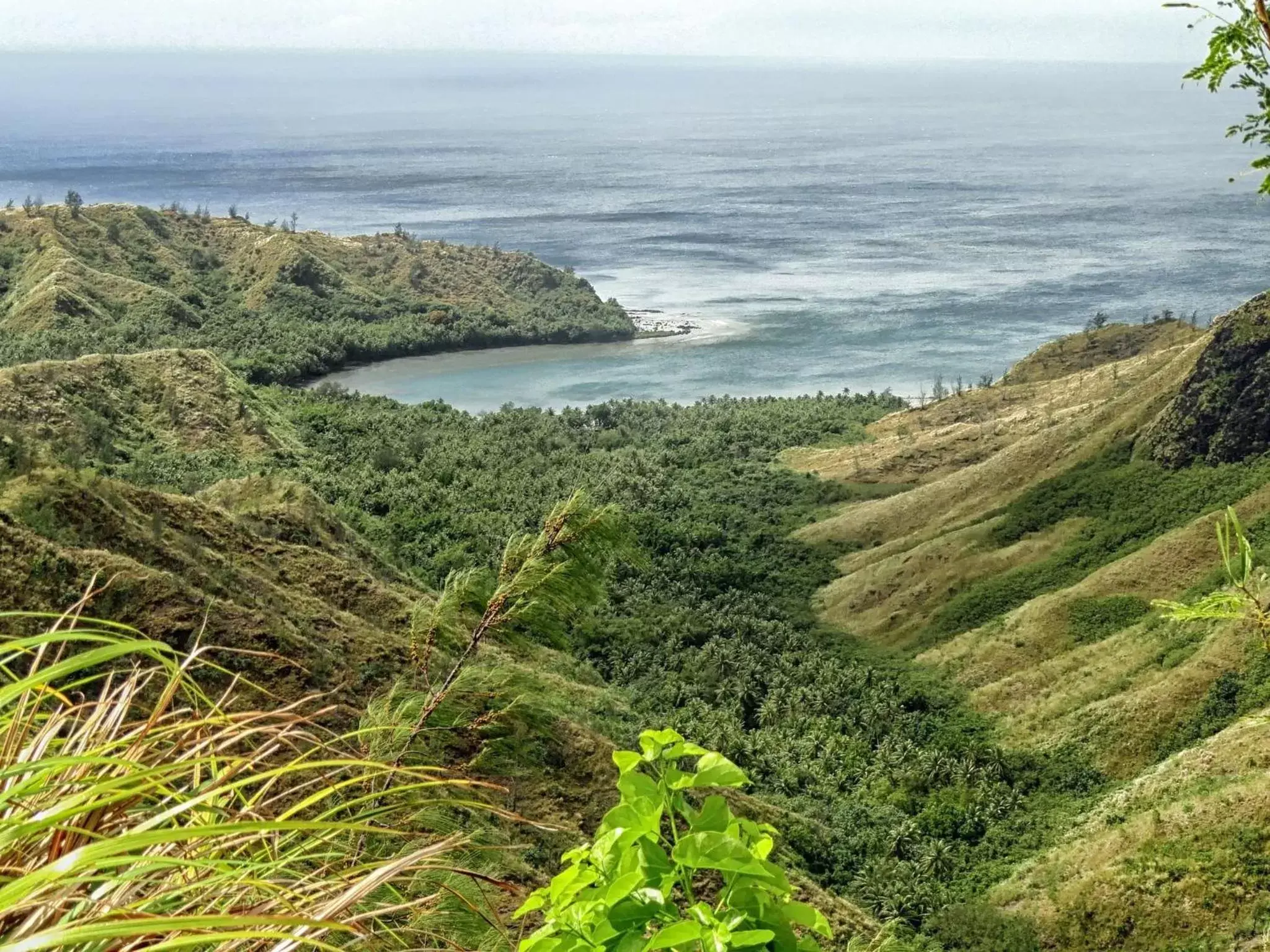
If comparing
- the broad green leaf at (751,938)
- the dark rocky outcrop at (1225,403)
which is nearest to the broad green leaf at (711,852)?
the broad green leaf at (751,938)

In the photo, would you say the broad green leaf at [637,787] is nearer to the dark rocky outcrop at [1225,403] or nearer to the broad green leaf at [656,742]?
the broad green leaf at [656,742]

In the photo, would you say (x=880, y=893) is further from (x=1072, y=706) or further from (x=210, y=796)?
(x=210, y=796)

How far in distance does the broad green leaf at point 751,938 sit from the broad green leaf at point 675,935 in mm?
93

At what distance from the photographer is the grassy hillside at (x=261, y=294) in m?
68.9

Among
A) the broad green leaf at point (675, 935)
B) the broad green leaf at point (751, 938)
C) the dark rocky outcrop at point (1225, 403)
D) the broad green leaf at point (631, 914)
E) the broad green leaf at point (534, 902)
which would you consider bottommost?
the dark rocky outcrop at point (1225, 403)

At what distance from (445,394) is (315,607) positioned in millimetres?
56787

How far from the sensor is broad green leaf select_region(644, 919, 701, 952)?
194cm

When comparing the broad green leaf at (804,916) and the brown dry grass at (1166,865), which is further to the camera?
the brown dry grass at (1166,865)

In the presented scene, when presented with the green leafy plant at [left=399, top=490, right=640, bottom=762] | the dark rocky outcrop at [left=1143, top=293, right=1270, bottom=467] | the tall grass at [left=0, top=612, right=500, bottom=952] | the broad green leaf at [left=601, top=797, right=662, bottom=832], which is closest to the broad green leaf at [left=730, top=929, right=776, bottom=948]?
the broad green leaf at [left=601, top=797, right=662, bottom=832]

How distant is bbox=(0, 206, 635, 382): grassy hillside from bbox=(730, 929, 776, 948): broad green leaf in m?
60.8

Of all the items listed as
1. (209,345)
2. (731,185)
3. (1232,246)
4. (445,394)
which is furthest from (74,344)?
(731,185)

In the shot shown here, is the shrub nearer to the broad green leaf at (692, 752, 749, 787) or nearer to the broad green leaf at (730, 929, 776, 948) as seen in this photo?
the broad green leaf at (692, 752, 749, 787)

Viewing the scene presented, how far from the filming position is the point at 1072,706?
29.4 metres

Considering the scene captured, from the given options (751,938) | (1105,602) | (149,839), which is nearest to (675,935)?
(751,938)
